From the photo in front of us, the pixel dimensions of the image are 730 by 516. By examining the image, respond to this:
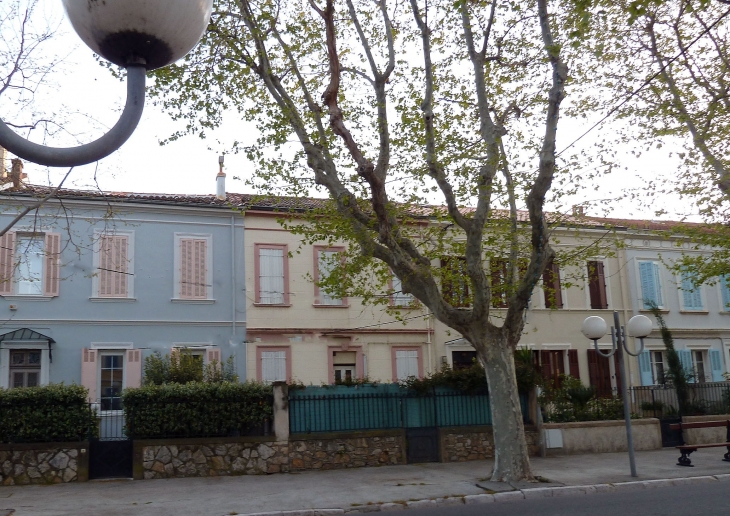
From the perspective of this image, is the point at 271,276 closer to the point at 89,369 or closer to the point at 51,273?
the point at 89,369

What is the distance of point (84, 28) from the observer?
8.18ft

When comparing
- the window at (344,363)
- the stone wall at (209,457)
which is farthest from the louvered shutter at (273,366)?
the stone wall at (209,457)

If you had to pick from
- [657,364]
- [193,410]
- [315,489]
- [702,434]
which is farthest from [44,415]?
[657,364]

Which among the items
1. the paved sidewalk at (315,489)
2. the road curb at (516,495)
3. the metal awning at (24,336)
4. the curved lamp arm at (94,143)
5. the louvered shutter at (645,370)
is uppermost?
the metal awning at (24,336)

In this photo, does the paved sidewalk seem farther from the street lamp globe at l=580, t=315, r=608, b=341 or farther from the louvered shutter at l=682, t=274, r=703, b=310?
the louvered shutter at l=682, t=274, r=703, b=310

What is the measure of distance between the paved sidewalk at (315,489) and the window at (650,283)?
11090mm

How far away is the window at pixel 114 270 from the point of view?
67.5 ft

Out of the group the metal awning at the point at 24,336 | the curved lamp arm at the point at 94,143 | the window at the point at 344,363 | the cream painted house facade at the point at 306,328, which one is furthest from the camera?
the window at the point at 344,363

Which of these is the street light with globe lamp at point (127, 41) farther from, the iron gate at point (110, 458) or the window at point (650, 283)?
the window at point (650, 283)

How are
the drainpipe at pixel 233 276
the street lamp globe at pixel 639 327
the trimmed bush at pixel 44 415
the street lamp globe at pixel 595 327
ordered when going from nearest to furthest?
the trimmed bush at pixel 44 415, the street lamp globe at pixel 595 327, the street lamp globe at pixel 639 327, the drainpipe at pixel 233 276

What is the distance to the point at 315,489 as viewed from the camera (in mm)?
13234

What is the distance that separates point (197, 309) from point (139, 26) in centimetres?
1946

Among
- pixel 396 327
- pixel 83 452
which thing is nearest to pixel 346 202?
pixel 83 452

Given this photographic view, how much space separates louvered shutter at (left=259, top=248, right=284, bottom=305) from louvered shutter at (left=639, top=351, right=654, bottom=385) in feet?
44.0
